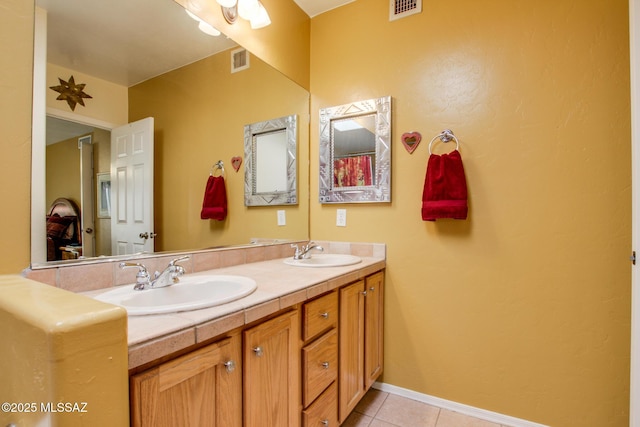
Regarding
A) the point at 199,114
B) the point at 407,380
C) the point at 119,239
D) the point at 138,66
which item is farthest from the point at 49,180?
the point at 407,380

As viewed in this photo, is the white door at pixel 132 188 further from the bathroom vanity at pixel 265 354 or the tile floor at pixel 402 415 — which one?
the tile floor at pixel 402 415

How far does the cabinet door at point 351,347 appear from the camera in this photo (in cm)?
142

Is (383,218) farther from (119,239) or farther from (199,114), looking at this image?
(119,239)

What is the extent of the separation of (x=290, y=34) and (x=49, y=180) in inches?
66.6

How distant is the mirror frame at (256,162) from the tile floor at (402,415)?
4.41ft

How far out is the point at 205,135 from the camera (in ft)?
5.05

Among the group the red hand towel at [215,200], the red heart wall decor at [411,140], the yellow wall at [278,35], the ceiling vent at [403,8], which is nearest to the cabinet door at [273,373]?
the red hand towel at [215,200]

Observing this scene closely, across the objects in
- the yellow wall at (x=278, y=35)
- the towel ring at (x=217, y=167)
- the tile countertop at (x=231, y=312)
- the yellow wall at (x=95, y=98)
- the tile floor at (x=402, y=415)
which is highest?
the yellow wall at (x=278, y=35)

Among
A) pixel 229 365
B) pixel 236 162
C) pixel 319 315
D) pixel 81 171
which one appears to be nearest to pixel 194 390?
pixel 229 365

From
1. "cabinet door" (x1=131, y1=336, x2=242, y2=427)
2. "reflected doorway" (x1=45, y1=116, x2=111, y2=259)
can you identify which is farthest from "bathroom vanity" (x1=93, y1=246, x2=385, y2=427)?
"reflected doorway" (x1=45, y1=116, x2=111, y2=259)

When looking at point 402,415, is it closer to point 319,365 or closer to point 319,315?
point 319,365

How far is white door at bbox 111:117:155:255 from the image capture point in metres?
1.14

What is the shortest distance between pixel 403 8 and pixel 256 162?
52.1 inches

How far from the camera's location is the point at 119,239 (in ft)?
3.79
